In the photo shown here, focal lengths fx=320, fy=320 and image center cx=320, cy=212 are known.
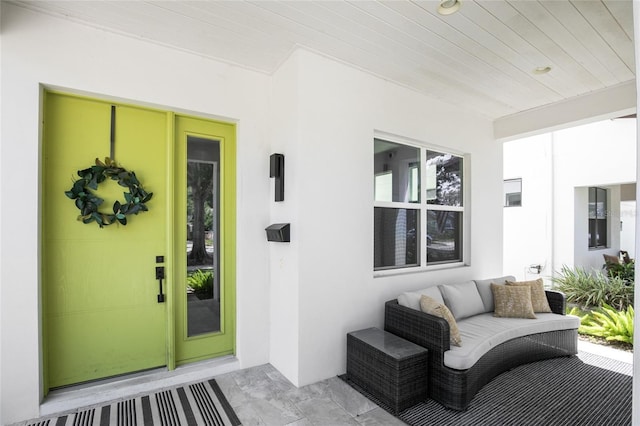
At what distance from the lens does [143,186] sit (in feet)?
9.43

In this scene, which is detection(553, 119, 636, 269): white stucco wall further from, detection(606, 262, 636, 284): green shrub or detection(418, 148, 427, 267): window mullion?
detection(418, 148, 427, 267): window mullion

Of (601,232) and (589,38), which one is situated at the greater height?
(589,38)

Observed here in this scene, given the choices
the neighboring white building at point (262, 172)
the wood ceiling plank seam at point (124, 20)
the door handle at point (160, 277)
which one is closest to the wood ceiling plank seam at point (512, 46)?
the neighboring white building at point (262, 172)

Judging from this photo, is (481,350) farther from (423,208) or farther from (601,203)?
(601,203)

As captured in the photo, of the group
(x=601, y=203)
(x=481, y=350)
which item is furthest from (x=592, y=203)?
(x=481, y=350)

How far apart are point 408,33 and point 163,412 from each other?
3544mm

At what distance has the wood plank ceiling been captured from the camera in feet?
7.61

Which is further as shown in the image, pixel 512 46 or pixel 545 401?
pixel 512 46

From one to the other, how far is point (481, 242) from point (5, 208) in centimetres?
500

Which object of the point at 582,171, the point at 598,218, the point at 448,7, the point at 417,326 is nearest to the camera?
the point at 448,7

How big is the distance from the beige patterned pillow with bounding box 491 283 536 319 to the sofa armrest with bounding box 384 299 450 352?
4.35ft

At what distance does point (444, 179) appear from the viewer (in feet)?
13.9

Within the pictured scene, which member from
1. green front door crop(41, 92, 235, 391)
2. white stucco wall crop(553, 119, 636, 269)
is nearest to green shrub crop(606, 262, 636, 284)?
white stucco wall crop(553, 119, 636, 269)

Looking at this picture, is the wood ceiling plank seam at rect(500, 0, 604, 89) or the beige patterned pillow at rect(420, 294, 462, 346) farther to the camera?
the beige patterned pillow at rect(420, 294, 462, 346)
